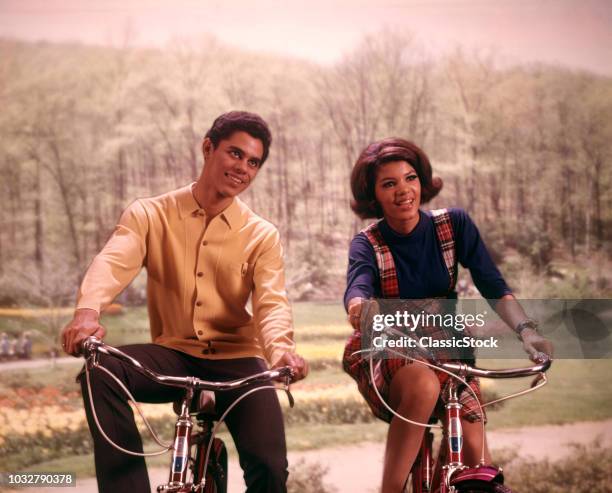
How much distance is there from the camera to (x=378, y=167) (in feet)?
11.1

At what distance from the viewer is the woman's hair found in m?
3.37

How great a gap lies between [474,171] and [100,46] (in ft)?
6.86

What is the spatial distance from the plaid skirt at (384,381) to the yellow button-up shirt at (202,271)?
0.28 meters

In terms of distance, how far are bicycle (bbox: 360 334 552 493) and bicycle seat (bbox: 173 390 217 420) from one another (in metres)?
0.57

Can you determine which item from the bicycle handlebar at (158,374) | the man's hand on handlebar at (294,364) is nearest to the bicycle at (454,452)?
the man's hand on handlebar at (294,364)

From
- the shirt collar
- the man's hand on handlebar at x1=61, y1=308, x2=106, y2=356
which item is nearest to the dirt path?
the shirt collar

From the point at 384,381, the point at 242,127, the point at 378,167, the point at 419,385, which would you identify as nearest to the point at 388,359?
the point at 384,381

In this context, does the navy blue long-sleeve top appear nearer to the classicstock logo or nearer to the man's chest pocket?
the classicstock logo

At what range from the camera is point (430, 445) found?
10.4 ft

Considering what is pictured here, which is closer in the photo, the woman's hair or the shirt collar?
the woman's hair

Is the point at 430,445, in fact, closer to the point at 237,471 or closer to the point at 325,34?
the point at 237,471

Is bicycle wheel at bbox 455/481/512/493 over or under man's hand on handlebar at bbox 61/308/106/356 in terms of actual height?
under

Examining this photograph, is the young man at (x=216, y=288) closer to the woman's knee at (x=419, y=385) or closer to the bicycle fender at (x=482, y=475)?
the woman's knee at (x=419, y=385)

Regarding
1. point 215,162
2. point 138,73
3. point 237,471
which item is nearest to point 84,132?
point 138,73
